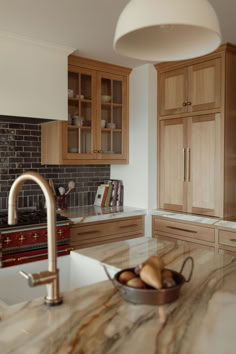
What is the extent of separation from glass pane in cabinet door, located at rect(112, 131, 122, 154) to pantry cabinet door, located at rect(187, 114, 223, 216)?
0.87m

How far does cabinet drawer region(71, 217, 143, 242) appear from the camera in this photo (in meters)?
3.46

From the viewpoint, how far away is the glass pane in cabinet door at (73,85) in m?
3.74

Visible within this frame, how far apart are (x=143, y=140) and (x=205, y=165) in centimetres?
81

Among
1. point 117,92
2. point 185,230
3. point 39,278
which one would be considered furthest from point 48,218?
point 117,92

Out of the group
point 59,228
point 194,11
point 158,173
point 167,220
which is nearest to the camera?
point 194,11

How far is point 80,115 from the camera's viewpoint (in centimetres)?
382

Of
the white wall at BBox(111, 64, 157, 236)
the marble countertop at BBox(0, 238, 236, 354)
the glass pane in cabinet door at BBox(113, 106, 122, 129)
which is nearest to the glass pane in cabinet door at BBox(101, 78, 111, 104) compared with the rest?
the glass pane in cabinet door at BBox(113, 106, 122, 129)

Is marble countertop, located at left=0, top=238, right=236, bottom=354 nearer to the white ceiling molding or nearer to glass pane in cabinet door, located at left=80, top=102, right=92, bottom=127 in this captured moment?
the white ceiling molding

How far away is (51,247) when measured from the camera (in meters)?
1.21

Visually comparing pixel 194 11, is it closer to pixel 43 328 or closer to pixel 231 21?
pixel 43 328

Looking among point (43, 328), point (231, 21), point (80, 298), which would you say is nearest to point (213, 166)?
point (231, 21)

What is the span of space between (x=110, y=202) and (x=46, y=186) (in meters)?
3.08

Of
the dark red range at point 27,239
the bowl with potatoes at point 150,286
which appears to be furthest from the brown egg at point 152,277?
the dark red range at point 27,239

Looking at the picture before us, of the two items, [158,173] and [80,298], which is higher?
[158,173]
